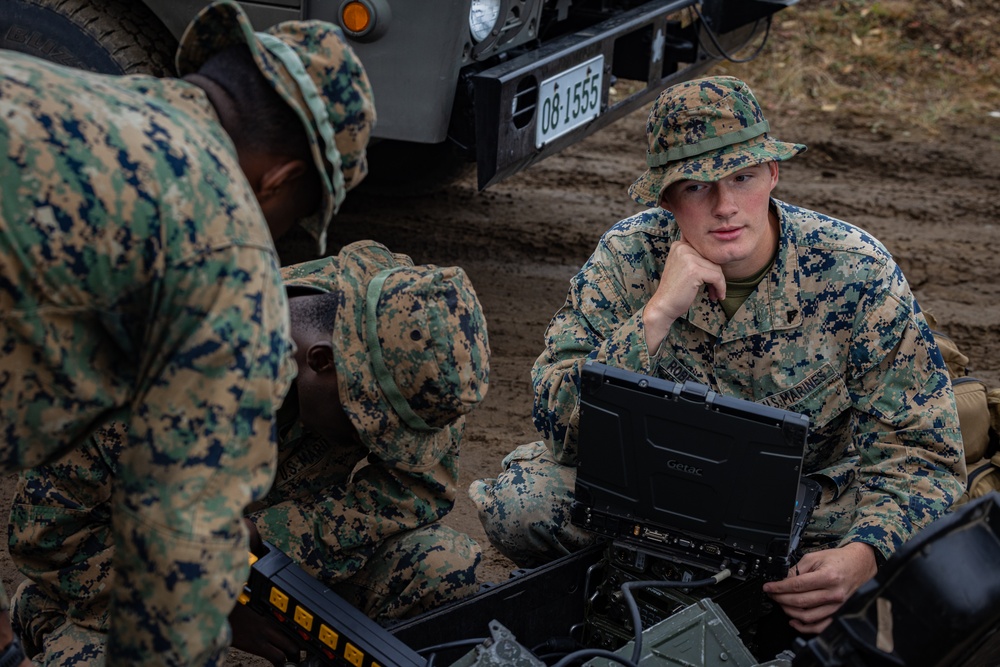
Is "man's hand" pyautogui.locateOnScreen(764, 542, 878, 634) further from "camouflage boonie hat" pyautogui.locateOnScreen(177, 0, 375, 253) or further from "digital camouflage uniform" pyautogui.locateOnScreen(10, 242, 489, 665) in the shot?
"camouflage boonie hat" pyautogui.locateOnScreen(177, 0, 375, 253)

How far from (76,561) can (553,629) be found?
0.95 meters

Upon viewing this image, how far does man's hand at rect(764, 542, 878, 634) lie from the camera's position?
7.64ft

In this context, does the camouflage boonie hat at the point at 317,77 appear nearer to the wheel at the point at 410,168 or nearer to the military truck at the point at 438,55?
the military truck at the point at 438,55

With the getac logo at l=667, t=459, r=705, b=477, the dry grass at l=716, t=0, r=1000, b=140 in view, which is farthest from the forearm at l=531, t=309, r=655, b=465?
the dry grass at l=716, t=0, r=1000, b=140

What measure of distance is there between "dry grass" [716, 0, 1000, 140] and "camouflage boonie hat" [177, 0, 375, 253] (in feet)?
19.4

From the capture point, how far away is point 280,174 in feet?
5.54

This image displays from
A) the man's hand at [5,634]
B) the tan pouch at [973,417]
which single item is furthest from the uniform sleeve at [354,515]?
the tan pouch at [973,417]

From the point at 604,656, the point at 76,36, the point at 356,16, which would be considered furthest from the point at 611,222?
the point at 604,656

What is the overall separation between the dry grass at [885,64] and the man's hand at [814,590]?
5.23 meters

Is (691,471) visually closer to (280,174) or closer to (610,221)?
(280,174)

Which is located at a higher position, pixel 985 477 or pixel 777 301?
pixel 777 301

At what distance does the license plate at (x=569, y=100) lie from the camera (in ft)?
12.8

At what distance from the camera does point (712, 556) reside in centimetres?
230

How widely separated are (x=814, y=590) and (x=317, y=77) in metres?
1.38
